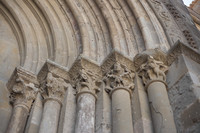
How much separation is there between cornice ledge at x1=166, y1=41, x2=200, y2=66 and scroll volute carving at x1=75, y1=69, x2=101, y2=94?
1.11 meters

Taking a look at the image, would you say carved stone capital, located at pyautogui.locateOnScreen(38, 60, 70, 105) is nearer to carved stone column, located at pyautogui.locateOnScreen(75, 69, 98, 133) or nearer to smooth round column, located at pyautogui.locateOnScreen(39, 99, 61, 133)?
smooth round column, located at pyautogui.locateOnScreen(39, 99, 61, 133)

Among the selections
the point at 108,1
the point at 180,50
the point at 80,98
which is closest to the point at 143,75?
the point at 180,50

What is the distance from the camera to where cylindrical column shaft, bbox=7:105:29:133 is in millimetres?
3615

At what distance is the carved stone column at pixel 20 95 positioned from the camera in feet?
12.1

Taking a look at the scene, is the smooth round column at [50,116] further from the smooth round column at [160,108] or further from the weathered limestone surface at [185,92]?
the weathered limestone surface at [185,92]

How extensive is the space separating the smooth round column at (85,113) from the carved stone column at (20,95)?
725 mm

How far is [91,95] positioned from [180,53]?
1.43 meters

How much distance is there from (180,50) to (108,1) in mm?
2313

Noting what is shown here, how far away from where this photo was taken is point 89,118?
358cm

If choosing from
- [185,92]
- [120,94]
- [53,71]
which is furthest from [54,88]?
[185,92]

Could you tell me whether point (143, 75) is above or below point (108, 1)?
below

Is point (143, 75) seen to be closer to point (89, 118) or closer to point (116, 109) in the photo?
point (116, 109)

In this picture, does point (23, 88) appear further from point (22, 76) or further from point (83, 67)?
point (83, 67)

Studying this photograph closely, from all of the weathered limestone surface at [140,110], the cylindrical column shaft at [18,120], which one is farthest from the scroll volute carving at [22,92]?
the weathered limestone surface at [140,110]
